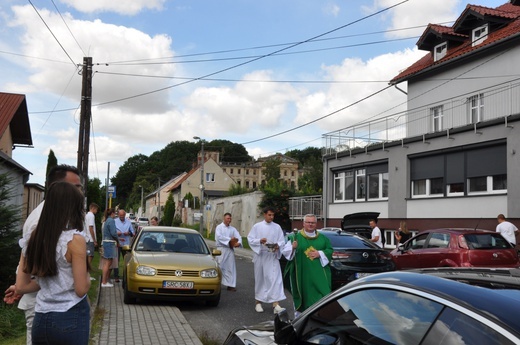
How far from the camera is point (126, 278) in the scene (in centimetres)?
1046

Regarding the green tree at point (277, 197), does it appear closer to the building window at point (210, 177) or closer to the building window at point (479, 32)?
the building window at point (479, 32)

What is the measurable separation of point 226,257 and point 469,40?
18.3 m

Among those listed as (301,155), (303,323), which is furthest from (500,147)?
(301,155)

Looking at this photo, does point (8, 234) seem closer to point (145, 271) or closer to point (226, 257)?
point (145, 271)

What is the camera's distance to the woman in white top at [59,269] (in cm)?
348

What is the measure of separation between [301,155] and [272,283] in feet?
411

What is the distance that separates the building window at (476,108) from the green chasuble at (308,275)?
17.5 metres

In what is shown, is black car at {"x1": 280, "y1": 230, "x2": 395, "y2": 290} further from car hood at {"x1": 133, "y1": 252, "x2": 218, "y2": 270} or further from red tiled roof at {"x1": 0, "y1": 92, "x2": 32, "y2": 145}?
red tiled roof at {"x1": 0, "y1": 92, "x2": 32, "y2": 145}

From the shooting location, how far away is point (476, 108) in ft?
78.3

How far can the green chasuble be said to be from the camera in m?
7.97

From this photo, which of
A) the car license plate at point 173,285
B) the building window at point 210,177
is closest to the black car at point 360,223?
the car license plate at point 173,285

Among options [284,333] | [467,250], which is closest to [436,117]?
[467,250]

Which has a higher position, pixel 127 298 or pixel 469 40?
pixel 469 40

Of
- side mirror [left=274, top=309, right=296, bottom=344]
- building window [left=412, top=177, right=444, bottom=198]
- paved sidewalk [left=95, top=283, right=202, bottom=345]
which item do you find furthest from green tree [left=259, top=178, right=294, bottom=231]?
side mirror [left=274, top=309, right=296, bottom=344]
